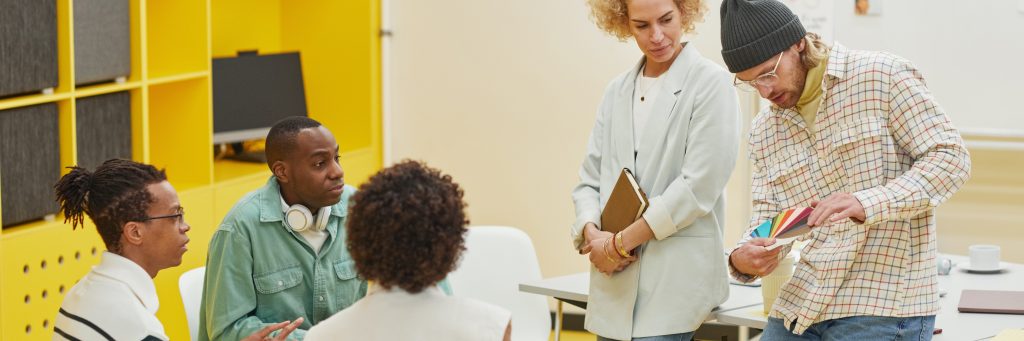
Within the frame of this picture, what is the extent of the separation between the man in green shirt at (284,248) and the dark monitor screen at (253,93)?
1.92m

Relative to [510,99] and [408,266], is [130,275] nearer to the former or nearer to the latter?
[408,266]

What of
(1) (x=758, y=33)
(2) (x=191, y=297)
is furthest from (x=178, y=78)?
(1) (x=758, y=33)

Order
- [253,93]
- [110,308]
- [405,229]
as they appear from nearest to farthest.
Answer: [405,229] → [110,308] → [253,93]

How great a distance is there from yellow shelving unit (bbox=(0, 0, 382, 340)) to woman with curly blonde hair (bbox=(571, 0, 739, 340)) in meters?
1.55

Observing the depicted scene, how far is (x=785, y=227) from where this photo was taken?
8.12 ft

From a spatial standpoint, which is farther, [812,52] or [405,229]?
[812,52]

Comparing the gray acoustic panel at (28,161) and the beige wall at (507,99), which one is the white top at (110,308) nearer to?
the gray acoustic panel at (28,161)

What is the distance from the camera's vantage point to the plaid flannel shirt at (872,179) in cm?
229

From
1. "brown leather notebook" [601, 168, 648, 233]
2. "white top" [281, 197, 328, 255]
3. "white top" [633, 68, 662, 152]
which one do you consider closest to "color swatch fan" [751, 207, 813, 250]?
"brown leather notebook" [601, 168, 648, 233]

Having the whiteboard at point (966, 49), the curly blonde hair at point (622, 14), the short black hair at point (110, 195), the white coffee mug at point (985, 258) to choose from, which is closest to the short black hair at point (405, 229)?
the short black hair at point (110, 195)

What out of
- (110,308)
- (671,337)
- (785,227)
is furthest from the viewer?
(671,337)

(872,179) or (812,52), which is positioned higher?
(812,52)

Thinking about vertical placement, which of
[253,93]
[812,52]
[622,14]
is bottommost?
[253,93]

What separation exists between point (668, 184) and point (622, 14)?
44 centimetres
